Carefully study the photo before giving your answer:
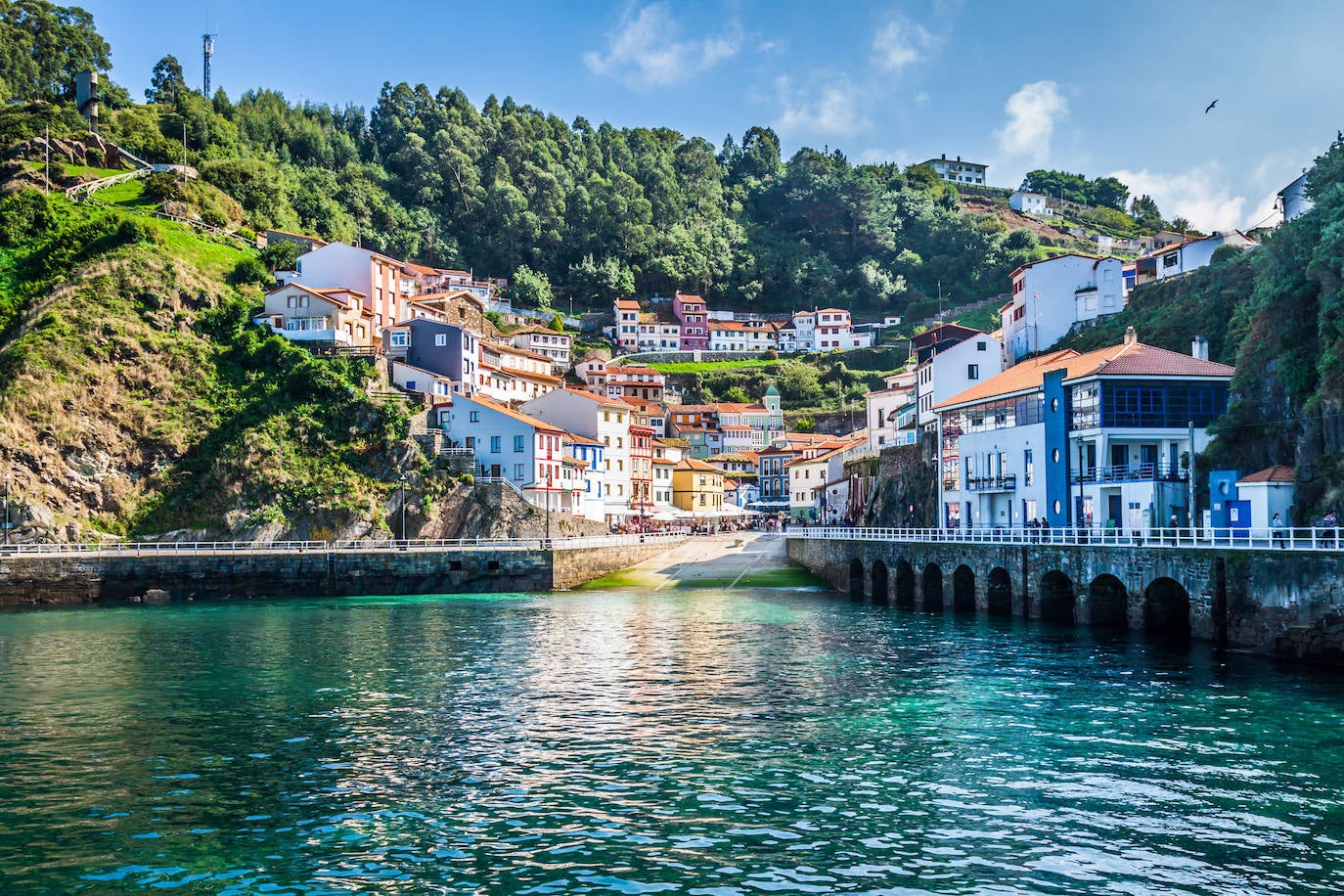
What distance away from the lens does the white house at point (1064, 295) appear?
9444 cm

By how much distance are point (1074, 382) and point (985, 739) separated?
36.0 meters

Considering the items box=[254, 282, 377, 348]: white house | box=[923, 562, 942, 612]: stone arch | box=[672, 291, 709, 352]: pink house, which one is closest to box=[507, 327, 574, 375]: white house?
box=[672, 291, 709, 352]: pink house

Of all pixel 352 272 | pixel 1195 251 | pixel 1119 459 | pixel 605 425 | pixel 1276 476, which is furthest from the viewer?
pixel 352 272

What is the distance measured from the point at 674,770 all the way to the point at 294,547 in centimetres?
6098

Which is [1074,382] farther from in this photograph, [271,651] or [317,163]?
[317,163]

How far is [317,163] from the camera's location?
587ft

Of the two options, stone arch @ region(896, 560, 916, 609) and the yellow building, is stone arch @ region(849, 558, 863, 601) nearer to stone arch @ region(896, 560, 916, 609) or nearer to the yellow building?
stone arch @ region(896, 560, 916, 609)

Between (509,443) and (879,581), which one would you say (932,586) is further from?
(509,443)

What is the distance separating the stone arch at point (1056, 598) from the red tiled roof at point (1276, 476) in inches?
384

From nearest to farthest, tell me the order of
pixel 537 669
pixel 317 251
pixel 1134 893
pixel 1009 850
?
pixel 1134 893
pixel 1009 850
pixel 537 669
pixel 317 251

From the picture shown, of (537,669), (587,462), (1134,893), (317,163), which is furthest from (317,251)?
(1134,893)

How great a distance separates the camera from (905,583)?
65812 millimetres

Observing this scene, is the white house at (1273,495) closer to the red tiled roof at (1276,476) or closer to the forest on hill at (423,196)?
the red tiled roof at (1276,476)

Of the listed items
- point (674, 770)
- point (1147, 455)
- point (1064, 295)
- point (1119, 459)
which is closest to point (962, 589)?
point (1119, 459)
